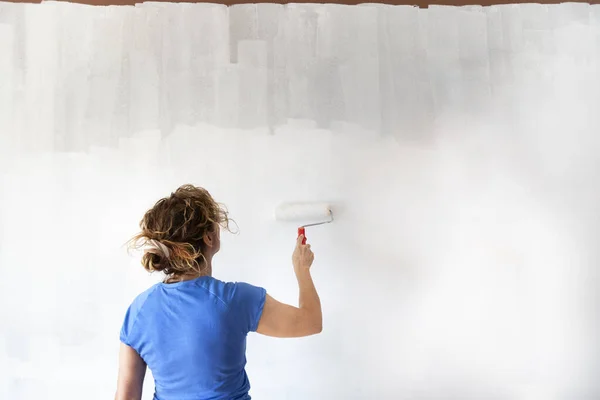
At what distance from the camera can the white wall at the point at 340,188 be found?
1.41 meters

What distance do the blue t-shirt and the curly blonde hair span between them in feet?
0.14

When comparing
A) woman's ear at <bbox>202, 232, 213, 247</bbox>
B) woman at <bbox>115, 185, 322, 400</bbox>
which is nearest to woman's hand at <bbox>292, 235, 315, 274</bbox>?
woman at <bbox>115, 185, 322, 400</bbox>

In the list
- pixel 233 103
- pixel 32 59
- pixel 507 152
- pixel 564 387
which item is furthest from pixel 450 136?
pixel 32 59

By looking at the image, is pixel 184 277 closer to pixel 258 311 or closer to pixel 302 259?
pixel 258 311

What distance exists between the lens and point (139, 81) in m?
1.44

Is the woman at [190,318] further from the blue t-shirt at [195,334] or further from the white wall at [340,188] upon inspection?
the white wall at [340,188]

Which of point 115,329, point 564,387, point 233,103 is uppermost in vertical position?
point 233,103

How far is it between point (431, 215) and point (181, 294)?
894 millimetres

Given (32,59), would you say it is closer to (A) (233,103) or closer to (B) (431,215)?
(A) (233,103)

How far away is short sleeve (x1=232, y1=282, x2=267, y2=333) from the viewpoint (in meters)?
0.93

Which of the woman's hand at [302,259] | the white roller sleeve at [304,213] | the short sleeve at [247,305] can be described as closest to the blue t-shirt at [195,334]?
the short sleeve at [247,305]

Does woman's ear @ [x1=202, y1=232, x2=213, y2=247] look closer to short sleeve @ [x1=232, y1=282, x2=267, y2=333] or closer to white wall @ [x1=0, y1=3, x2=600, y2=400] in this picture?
short sleeve @ [x1=232, y1=282, x2=267, y2=333]

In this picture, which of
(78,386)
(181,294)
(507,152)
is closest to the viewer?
(181,294)

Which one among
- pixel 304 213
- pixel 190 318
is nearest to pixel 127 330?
pixel 190 318
